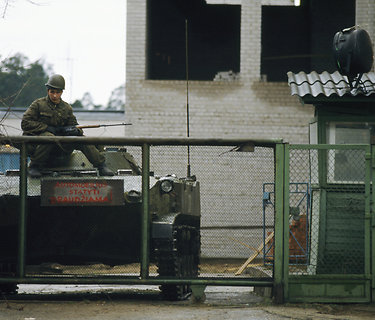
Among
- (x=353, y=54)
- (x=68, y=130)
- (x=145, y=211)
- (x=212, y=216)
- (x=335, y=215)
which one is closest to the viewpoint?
(x=145, y=211)

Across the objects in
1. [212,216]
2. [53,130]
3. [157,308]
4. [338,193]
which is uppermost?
[53,130]

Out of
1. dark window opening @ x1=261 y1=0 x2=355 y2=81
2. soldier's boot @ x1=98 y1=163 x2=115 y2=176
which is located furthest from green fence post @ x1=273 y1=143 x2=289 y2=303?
dark window opening @ x1=261 y1=0 x2=355 y2=81

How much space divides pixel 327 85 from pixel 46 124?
12.8 feet

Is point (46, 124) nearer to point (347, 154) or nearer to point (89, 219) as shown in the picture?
point (89, 219)

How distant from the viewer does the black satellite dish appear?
11.4 metres

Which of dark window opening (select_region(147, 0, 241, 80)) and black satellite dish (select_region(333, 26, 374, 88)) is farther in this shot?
dark window opening (select_region(147, 0, 241, 80))

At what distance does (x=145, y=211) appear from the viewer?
967 centimetres

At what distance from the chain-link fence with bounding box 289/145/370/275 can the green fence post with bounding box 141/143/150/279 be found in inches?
68.8

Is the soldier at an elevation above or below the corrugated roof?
below

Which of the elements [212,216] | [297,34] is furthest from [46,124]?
[297,34]

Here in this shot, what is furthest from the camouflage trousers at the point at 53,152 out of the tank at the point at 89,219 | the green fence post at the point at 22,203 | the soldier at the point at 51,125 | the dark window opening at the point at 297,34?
the dark window opening at the point at 297,34

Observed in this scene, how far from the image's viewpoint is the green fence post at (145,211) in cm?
954

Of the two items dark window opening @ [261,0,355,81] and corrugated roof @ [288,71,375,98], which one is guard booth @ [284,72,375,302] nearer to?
corrugated roof @ [288,71,375,98]

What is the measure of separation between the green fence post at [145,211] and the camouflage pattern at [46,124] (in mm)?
1553
